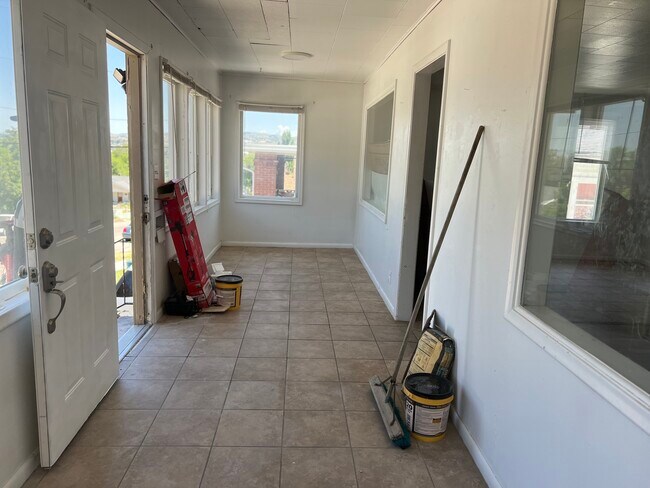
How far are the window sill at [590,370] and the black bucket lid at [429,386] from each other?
0.67m

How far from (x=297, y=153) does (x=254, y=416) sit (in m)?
5.00

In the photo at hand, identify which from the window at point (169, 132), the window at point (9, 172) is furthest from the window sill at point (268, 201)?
the window at point (9, 172)

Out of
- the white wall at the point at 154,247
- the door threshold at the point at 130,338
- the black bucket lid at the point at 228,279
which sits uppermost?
the white wall at the point at 154,247

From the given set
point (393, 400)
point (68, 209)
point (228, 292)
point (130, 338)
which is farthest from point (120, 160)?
point (393, 400)

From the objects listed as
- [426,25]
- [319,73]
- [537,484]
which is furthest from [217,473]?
[319,73]

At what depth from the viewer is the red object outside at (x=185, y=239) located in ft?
12.2

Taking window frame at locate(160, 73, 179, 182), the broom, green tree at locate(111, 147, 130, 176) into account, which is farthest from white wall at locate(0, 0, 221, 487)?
the broom

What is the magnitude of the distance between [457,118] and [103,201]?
209 cm

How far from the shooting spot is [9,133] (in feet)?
5.82

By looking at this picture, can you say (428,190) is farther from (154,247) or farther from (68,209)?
(68,209)

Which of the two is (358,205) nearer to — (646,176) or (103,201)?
(103,201)

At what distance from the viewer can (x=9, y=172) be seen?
178 cm

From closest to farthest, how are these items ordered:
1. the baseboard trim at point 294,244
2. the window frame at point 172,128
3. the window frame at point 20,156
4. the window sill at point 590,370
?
1. the window sill at point 590,370
2. the window frame at point 20,156
3. the window frame at point 172,128
4. the baseboard trim at point 294,244

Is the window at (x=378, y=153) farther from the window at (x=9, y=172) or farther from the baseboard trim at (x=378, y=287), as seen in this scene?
the window at (x=9, y=172)
